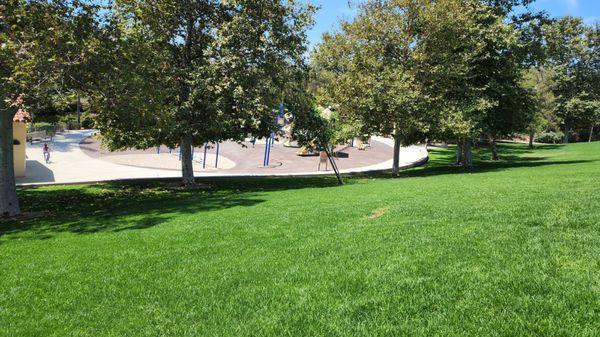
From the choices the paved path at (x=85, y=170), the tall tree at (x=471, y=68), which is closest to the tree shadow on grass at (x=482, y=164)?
the tall tree at (x=471, y=68)

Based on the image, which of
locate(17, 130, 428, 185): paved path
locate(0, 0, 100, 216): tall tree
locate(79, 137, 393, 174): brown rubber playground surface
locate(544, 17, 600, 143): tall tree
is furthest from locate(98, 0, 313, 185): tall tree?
locate(544, 17, 600, 143): tall tree

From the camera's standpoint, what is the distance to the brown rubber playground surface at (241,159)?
3519 cm

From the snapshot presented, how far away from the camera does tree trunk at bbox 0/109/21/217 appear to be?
13.5m

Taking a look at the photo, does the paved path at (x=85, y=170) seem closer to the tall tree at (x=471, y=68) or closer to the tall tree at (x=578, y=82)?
the tall tree at (x=471, y=68)

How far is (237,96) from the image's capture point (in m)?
18.4

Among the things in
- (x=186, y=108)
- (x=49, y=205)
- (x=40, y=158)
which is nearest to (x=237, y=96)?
(x=186, y=108)

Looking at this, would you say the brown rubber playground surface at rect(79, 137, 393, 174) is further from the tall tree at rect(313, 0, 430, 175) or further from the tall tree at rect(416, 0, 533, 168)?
the tall tree at rect(416, 0, 533, 168)

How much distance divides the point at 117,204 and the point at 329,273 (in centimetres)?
1209

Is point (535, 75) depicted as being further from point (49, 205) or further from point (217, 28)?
point (49, 205)

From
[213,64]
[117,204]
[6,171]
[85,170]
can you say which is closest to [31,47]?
[6,171]

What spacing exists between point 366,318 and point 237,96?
1494 centimetres

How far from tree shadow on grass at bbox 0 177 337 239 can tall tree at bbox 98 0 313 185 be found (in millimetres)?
2218

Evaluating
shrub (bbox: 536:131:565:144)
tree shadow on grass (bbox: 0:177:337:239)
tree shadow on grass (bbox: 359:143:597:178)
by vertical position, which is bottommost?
tree shadow on grass (bbox: 0:177:337:239)

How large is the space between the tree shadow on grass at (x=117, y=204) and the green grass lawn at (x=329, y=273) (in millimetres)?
455
